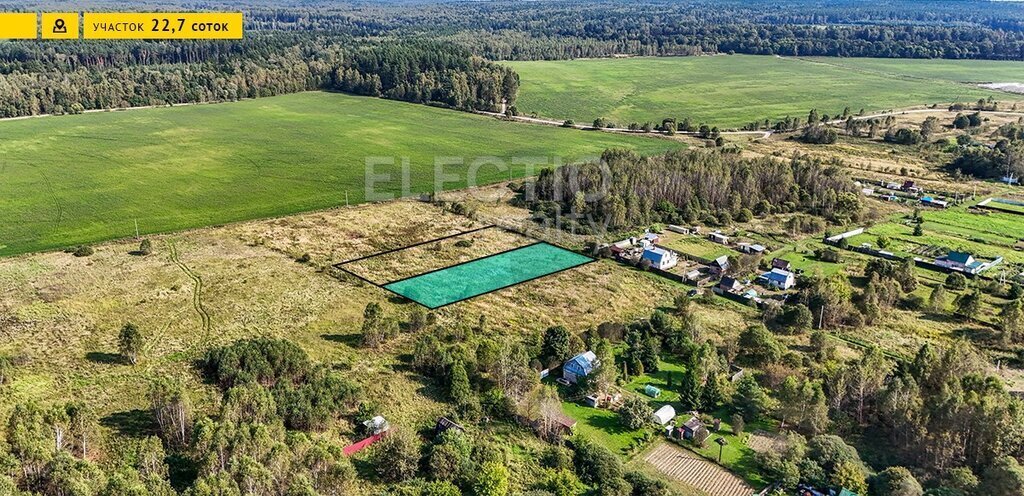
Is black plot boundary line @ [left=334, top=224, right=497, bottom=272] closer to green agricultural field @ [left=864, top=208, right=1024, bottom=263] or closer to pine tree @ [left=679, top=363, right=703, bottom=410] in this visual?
pine tree @ [left=679, top=363, right=703, bottom=410]

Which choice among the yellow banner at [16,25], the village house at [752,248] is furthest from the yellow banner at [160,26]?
the village house at [752,248]

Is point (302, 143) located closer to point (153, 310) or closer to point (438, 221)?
point (438, 221)

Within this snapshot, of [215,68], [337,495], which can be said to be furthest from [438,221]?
[215,68]

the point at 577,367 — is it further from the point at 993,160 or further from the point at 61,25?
the point at 61,25

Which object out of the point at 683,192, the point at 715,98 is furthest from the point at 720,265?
the point at 715,98

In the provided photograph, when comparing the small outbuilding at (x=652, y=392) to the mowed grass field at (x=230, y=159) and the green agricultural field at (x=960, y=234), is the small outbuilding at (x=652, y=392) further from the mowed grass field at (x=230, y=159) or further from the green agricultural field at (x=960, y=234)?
the mowed grass field at (x=230, y=159)

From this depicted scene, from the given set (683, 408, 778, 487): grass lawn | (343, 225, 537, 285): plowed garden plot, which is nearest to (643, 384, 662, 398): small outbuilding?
(683, 408, 778, 487): grass lawn
